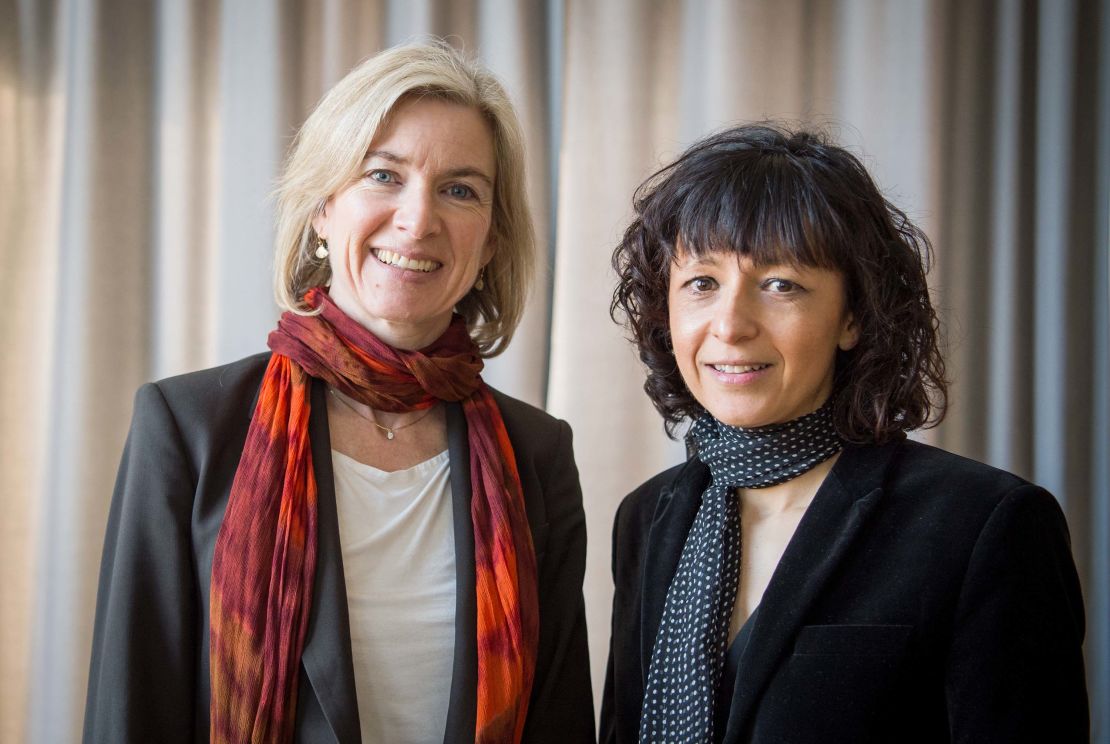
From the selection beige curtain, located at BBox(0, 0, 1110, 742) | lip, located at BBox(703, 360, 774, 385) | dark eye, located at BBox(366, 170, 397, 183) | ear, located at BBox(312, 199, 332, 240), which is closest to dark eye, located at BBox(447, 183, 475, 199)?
dark eye, located at BBox(366, 170, 397, 183)

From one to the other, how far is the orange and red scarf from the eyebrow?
Answer: 0.28 metres

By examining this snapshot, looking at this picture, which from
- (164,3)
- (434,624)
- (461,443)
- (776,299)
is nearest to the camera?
(776,299)

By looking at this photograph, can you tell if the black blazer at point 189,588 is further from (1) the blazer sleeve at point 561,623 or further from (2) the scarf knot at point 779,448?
(2) the scarf knot at point 779,448

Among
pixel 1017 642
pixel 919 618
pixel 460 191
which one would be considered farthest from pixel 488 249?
pixel 1017 642

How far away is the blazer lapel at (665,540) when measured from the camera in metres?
1.64

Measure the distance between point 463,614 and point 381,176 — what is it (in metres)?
0.76

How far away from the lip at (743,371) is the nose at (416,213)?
552 mm

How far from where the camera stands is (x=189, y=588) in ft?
5.12

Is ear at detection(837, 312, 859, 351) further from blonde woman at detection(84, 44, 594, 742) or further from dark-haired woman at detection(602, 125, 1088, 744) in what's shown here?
blonde woman at detection(84, 44, 594, 742)

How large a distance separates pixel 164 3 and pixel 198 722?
1945 millimetres

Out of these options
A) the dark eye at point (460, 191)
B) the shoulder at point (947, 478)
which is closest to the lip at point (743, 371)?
the shoulder at point (947, 478)

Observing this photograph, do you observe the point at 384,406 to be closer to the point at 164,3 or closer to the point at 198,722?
the point at 198,722

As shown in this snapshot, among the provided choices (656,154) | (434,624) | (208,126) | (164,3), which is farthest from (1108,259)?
(164,3)

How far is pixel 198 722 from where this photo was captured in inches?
61.7
